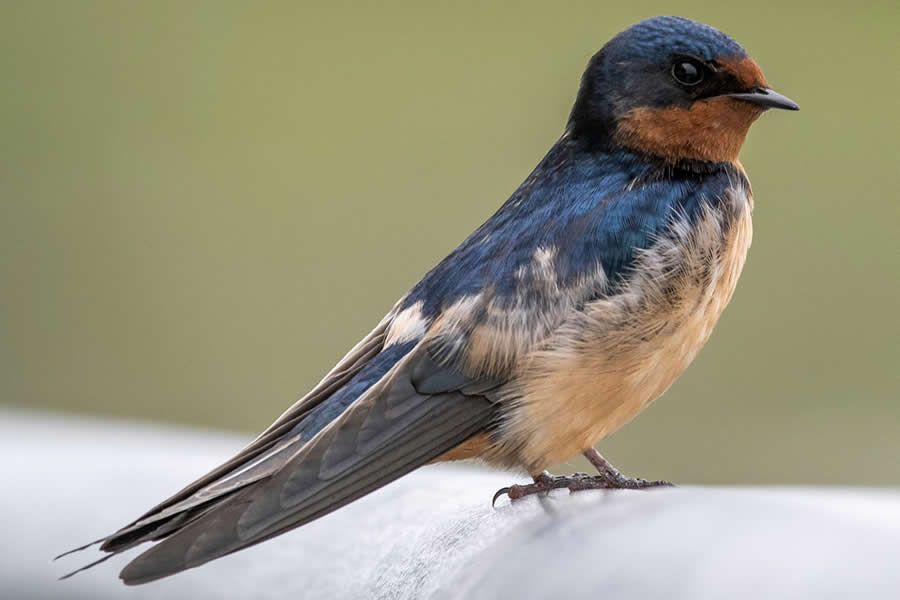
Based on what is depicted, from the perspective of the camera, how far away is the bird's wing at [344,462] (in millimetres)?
1391

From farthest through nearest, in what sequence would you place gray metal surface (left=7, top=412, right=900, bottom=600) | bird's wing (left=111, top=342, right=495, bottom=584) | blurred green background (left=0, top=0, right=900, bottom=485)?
blurred green background (left=0, top=0, right=900, bottom=485) < bird's wing (left=111, top=342, right=495, bottom=584) < gray metal surface (left=7, top=412, right=900, bottom=600)

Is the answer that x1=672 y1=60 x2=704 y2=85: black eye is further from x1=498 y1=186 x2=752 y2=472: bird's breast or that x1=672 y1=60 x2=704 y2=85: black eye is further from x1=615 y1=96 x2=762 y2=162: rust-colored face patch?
x1=498 y1=186 x2=752 y2=472: bird's breast

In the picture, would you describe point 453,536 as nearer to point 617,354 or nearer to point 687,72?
point 617,354

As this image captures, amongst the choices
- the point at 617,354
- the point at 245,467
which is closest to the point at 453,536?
the point at 245,467

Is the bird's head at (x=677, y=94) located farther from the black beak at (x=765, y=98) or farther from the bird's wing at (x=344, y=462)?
the bird's wing at (x=344, y=462)

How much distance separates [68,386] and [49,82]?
1602 mm

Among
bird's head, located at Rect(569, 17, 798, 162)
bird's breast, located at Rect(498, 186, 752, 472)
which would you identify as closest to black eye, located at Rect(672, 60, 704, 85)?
bird's head, located at Rect(569, 17, 798, 162)

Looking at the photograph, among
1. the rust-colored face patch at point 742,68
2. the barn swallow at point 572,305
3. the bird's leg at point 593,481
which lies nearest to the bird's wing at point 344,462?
the barn swallow at point 572,305

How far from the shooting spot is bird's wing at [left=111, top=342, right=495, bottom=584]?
1.39 m

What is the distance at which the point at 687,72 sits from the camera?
1885 millimetres

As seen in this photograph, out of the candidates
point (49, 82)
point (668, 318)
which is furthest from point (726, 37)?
point (49, 82)

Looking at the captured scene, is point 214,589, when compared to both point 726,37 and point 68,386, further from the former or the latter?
point 68,386

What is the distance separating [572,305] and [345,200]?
303cm

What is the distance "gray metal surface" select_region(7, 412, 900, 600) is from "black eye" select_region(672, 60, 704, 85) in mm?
559
